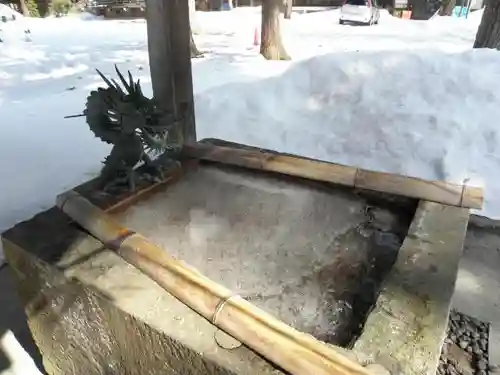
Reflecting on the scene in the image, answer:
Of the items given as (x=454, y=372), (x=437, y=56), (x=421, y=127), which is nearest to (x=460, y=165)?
(x=421, y=127)

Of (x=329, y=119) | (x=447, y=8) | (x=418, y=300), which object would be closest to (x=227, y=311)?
(x=418, y=300)

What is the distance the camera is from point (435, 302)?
1.21m

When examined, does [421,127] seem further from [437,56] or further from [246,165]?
[246,165]

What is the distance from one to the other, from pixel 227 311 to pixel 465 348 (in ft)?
3.27

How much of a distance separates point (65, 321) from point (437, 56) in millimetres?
Result: 4454

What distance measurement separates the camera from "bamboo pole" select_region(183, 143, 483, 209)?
173cm

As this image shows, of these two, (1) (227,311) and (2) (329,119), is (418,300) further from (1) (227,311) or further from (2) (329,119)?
(2) (329,119)

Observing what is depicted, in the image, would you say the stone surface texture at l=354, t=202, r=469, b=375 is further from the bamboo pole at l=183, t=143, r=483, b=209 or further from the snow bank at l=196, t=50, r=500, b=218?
the snow bank at l=196, t=50, r=500, b=218

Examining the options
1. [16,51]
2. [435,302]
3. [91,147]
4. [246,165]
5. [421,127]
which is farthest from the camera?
[16,51]

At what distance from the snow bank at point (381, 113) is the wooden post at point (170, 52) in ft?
3.46

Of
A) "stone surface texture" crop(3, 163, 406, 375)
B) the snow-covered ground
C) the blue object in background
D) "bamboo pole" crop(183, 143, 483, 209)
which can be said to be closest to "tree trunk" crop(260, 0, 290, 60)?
the snow-covered ground

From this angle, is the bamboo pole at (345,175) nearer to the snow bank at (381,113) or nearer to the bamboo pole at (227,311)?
the bamboo pole at (227,311)

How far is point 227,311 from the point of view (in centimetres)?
115

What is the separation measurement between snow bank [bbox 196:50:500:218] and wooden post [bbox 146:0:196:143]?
1.05m
